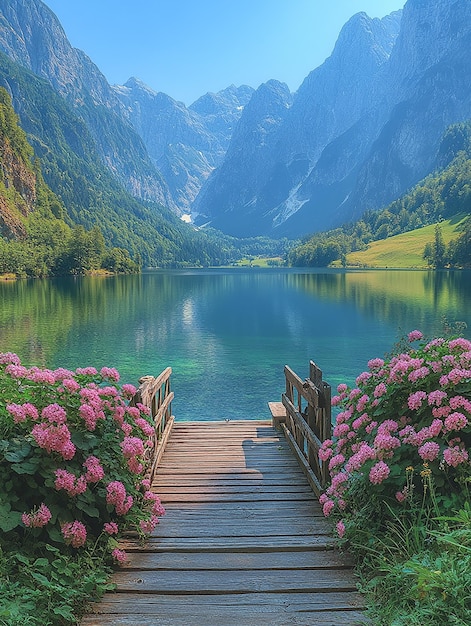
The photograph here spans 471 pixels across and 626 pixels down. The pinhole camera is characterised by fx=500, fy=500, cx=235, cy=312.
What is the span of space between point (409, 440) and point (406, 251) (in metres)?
184

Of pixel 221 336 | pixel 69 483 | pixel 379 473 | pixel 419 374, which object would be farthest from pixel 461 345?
pixel 221 336

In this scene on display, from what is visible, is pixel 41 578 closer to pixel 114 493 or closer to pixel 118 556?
pixel 118 556

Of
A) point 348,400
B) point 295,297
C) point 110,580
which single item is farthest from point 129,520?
point 295,297

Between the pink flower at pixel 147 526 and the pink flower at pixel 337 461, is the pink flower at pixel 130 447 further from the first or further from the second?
the pink flower at pixel 337 461

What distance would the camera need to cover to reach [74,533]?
14.2ft

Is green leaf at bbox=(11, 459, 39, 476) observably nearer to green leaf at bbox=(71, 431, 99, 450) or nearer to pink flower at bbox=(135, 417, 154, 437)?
green leaf at bbox=(71, 431, 99, 450)

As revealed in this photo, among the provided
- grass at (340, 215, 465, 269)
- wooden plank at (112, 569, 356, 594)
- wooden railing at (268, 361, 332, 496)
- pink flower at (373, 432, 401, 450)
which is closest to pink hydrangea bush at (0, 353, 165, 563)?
wooden plank at (112, 569, 356, 594)

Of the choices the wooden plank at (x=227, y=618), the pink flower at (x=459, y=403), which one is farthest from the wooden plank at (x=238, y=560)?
the pink flower at (x=459, y=403)

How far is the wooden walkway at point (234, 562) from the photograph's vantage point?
3.88m

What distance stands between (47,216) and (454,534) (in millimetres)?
177570

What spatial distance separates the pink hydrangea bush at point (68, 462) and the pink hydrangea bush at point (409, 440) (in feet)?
7.09

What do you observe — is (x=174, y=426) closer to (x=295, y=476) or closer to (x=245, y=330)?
(x=295, y=476)

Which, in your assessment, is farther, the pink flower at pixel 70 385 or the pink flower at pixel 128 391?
the pink flower at pixel 128 391

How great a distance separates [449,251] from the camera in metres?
142
